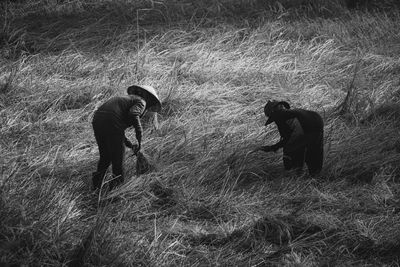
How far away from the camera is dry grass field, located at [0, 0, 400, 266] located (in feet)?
14.9

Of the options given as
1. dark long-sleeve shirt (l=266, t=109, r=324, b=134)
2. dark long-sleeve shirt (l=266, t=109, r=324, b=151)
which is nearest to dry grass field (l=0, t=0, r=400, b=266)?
dark long-sleeve shirt (l=266, t=109, r=324, b=151)

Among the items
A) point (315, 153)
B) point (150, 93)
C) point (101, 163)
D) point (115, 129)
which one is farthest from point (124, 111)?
point (315, 153)

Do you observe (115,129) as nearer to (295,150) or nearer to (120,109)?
(120,109)

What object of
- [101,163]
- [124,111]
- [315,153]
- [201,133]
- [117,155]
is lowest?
[201,133]

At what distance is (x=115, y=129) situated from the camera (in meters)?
5.16

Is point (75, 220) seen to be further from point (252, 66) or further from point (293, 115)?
point (252, 66)

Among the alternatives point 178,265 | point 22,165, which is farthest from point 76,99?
point 178,265

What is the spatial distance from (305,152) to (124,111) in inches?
71.2

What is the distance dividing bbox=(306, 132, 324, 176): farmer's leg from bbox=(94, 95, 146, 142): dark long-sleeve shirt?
1.66m

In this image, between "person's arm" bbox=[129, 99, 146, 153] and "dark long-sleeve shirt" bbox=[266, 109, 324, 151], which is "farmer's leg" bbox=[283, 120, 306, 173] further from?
"person's arm" bbox=[129, 99, 146, 153]

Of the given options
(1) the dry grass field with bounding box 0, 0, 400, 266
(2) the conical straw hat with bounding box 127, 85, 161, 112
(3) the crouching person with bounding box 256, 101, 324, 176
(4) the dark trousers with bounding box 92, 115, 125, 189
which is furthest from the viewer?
(3) the crouching person with bounding box 256, 101, 324, 176

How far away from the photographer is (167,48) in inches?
363

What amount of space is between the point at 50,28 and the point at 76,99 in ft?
9.96

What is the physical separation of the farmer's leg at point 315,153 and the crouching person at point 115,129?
5.41 feet
